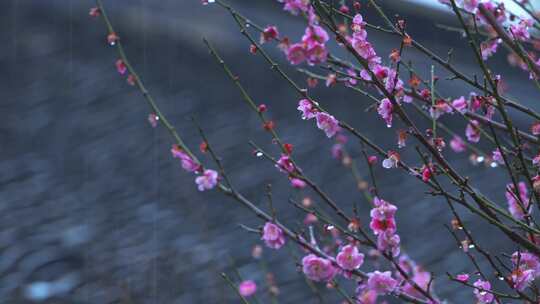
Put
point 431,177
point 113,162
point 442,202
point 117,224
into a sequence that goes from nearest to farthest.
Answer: point 431,177 < point 117,224 < point 113,162 < point 442,202

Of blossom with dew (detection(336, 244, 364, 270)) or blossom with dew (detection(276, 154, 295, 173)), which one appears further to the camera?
blossom with dew (detection(276, 154, 295, 173))

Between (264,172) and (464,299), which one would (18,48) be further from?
(464,299)

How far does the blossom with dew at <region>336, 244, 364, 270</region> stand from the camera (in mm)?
2223

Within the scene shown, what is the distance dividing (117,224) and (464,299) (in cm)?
225

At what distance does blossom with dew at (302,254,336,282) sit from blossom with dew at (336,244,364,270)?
0.12ft

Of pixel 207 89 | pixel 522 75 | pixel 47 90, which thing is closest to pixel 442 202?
pixel 522 75

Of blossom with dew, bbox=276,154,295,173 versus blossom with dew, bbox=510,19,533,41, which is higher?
blossom with dew, bbox=510,19,533,41

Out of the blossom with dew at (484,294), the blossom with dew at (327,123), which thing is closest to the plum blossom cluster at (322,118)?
the blossom with dew at (327,123)

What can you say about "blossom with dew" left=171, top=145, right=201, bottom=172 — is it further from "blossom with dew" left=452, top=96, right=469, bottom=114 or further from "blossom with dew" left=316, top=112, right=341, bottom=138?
"blossom with dew" left=452, top=96, right=469, bottom=114

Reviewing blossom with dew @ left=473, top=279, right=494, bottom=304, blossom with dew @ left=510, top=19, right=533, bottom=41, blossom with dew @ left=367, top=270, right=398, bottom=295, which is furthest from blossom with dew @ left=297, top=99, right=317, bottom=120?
blossom with dew @ left=510, top=19, right=533, bottom=41

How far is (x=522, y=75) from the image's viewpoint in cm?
664

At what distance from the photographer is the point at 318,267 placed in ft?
7.40

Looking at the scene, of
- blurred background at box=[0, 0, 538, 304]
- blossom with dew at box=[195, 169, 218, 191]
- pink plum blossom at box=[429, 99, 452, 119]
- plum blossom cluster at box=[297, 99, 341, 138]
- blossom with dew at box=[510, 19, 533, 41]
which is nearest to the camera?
pink plum blossom at box=[429, 99, 452, 119]

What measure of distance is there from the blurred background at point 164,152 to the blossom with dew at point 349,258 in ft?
9.03
